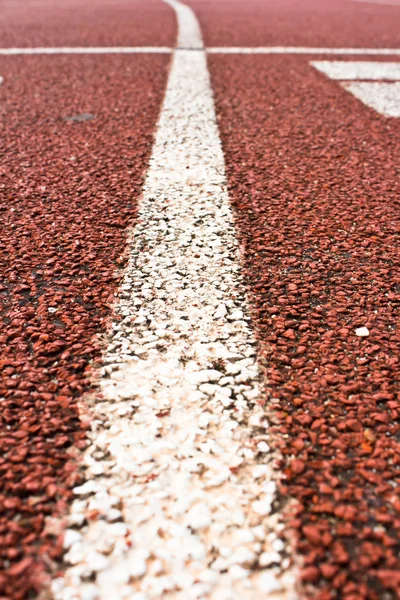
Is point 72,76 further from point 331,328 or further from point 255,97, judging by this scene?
point 331,328

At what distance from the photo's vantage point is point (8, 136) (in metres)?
2.72

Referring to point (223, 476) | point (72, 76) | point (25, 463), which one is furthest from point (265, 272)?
point (72, 76)

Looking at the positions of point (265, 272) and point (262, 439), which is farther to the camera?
point (265, 272)

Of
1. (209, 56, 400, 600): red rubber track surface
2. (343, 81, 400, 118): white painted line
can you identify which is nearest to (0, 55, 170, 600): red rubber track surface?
(209, 56, 400, 600): red rubber track surface

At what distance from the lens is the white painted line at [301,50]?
5.12 m

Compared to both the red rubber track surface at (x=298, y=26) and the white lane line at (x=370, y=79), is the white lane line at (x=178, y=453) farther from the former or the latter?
the red rubber track surface at (x=298, y=26)

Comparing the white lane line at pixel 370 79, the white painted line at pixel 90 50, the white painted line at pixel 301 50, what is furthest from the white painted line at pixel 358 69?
the white painted line at pixel 90 50

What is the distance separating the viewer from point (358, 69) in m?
4.47

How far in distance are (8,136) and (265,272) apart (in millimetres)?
1830

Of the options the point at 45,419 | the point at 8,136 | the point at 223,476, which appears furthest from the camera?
the point at 8,136

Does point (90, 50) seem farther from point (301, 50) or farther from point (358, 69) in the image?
point (358, 69)

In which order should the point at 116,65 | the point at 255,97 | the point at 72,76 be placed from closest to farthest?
the point at 255,97 < the point at 72,76 < the point at 116,65

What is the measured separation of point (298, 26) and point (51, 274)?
275 inches

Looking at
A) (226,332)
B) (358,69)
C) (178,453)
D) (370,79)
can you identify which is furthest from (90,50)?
(178,453)
